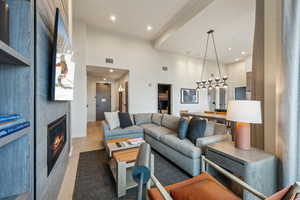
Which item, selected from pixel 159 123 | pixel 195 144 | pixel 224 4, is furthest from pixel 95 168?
pixel 224 4

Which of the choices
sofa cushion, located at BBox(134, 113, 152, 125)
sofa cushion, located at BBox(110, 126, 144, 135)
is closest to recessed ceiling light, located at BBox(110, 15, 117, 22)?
sofa cushion, located at BBox(134, 113, 152, 125)

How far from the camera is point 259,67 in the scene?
166cm

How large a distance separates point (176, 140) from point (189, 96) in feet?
15.9

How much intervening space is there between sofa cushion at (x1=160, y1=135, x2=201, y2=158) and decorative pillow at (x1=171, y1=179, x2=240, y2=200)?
3.19 feet

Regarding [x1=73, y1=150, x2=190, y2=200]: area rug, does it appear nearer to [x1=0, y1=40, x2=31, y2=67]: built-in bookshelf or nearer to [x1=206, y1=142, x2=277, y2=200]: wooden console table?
[x1=206, y1=142, x2=277, y2=200]: wooden console table

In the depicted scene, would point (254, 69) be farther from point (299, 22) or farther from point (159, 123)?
point (159, 123)

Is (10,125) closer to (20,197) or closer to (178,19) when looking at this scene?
(20,197)

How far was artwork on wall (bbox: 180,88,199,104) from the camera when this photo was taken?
21.9 ft

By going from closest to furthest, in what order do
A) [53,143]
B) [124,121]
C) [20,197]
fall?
[20,197]
[53,143]
[124,121]

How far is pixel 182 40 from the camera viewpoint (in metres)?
5.04

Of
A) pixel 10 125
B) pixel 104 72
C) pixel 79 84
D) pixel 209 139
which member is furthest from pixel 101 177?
pixel 104 72

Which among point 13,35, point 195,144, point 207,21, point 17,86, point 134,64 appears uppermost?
point 207,21

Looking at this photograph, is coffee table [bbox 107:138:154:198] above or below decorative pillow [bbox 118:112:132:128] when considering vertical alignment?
below

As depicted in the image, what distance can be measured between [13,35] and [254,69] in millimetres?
2538
